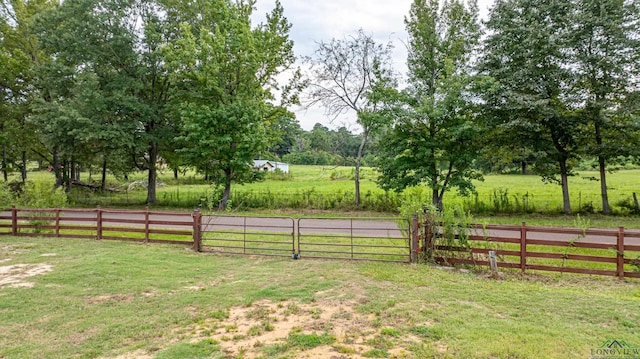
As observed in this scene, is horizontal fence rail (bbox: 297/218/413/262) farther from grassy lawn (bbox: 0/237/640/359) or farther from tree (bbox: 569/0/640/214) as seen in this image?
tree (bbox: 569/0/640/214)

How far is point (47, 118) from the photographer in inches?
771

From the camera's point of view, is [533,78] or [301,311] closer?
[301,311]

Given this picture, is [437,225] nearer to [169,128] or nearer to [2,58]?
[169,128]

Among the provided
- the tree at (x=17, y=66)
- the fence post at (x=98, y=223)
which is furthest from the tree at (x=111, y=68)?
the fence post at (x=98, y=223)

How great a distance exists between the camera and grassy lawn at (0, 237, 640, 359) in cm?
423

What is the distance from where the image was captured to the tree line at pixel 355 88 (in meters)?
14.2

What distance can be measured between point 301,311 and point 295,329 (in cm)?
67

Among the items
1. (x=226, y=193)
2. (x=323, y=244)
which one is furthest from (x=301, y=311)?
(x=226, y=193)

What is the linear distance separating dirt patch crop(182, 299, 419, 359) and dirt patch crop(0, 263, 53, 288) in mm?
4667

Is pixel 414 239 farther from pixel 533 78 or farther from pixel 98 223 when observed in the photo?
→ pixel 533 78

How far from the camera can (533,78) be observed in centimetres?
1486

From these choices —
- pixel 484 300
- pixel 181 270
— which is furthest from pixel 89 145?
pixel 484 300

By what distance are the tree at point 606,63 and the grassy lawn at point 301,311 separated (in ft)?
33.7

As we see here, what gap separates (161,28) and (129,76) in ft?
11.1
